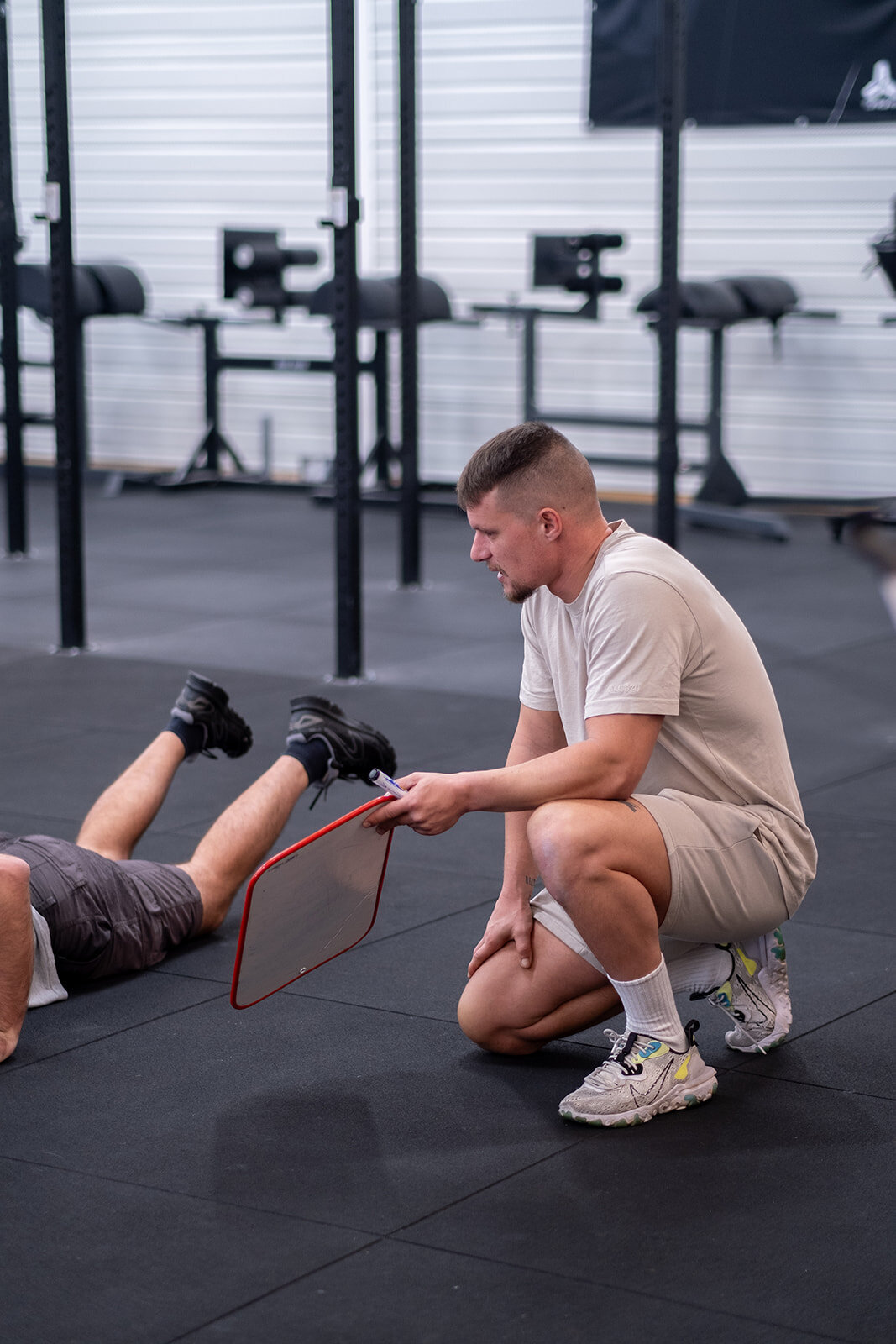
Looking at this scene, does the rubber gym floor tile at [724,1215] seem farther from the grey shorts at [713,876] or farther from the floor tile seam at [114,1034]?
the floor tile seam at [114,1034]

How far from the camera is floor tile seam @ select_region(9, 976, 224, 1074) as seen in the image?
263 centimetres

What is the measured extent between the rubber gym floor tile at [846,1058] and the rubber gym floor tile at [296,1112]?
1.08ft

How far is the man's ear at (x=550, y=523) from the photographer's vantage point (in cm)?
242

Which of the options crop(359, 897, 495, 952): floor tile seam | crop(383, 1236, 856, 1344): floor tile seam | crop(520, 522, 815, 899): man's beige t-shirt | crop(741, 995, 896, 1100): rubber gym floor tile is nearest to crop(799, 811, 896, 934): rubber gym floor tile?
crop(741, 995, 896, 1100): rubber gym floor tile

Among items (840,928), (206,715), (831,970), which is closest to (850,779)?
(840,928)

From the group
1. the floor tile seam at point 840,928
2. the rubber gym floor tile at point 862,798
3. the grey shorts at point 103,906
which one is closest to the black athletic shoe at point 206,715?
the grey shorts at point 103,906

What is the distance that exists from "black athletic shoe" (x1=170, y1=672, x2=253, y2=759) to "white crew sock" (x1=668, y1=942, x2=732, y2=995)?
4.04ft

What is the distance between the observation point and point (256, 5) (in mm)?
10523

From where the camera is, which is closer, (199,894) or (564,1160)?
(564,1160)

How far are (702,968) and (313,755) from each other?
38.6 inches

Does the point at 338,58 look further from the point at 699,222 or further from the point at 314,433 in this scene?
the point at 314,433

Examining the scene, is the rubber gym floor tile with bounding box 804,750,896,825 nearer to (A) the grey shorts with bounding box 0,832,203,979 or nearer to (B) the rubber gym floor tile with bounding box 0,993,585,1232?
(B) the rubber gym floor tile with bounding box 0,993,585,1232

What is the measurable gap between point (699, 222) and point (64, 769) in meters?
6.31

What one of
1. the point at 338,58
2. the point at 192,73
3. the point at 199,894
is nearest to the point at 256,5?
the point at 192,73
